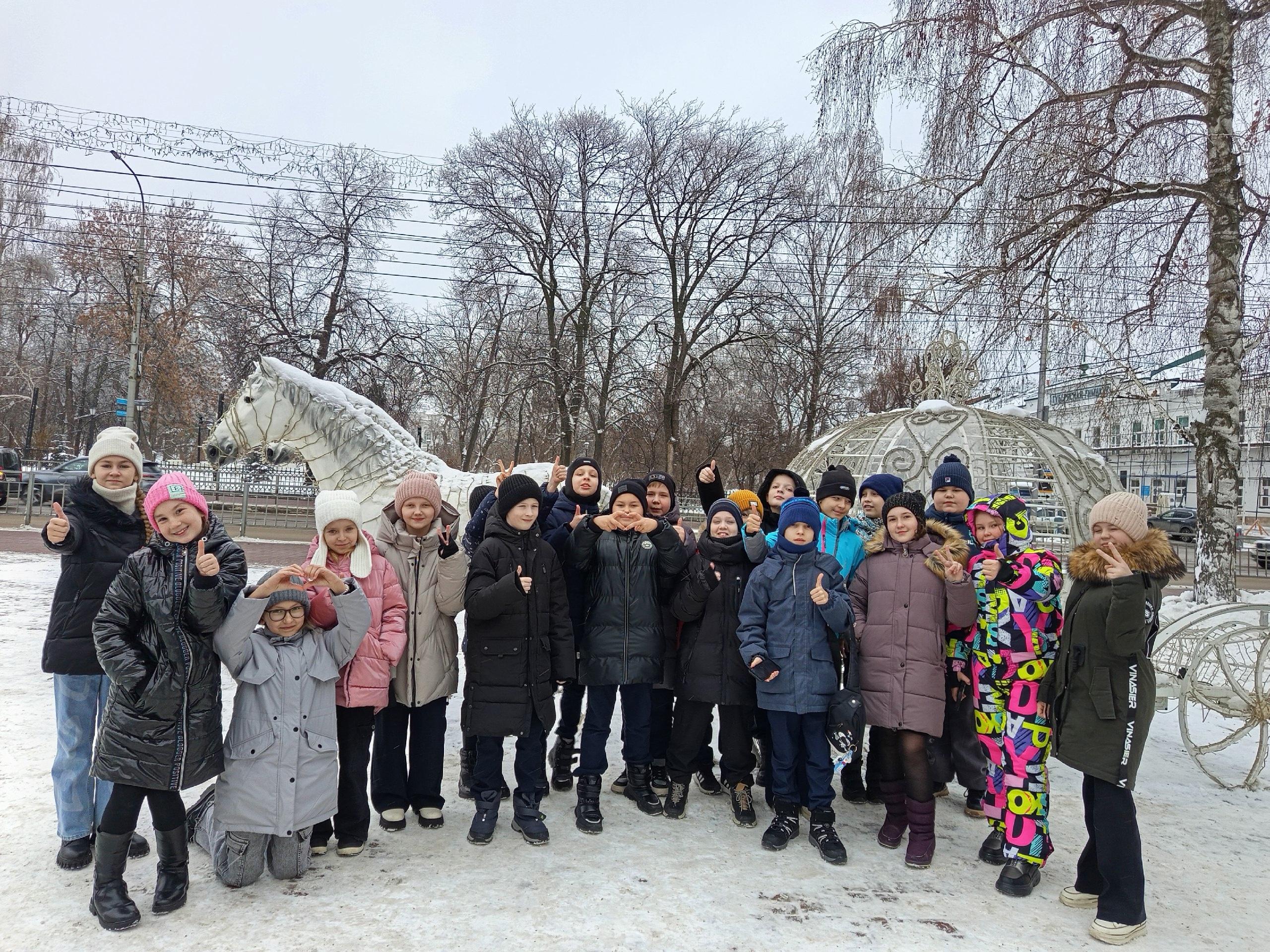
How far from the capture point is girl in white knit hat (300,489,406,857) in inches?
134

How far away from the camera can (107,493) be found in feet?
10.6

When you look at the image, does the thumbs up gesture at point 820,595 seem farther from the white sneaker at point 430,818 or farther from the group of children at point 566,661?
the white sneaker at point 430,818

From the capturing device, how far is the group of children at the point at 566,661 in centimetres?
292

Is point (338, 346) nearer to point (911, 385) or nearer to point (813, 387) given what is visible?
point (813, 387)

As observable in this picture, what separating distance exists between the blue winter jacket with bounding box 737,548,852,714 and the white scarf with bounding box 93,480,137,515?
2.81 metres

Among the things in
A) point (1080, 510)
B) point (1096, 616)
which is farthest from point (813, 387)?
point (1096, 616)

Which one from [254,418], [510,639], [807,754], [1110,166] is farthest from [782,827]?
[1110,166]

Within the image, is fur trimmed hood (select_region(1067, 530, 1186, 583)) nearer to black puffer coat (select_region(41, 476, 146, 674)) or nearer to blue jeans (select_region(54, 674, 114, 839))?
black puffer coat (select_region(41, 476, 146, 674))

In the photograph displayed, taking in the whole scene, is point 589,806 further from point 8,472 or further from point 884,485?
point 8,472

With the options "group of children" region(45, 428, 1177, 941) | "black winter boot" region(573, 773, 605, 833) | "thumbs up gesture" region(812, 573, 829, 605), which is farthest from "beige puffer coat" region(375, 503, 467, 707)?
"thumbs up gesture" region(812, 573, 829, 605)

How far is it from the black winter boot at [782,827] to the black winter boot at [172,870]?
246cm

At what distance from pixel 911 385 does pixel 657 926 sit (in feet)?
18.6

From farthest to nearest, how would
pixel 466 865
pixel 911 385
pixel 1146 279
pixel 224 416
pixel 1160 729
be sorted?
pixel 1146 279 → pixel 911 385 → pixel 224 416 → pixel 1160 729 → pixel 466 865

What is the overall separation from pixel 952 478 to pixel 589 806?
2.55 meters
